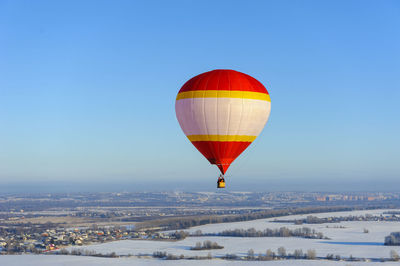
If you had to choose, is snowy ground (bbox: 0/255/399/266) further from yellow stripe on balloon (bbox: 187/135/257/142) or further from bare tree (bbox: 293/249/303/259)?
yellow stripe on balloon (bbox: 187/135/257/142)

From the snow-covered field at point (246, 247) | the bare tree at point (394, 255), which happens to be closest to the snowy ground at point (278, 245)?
the snow-covered field at point (246, 247)

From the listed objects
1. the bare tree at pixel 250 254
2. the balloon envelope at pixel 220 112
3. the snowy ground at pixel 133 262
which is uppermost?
the balloon envelope at pixel 220 112

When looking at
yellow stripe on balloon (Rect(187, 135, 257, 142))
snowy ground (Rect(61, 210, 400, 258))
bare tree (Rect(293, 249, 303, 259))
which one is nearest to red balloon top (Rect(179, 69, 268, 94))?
yellow stripe on balloon (Rect(187, 135, 257, 142))

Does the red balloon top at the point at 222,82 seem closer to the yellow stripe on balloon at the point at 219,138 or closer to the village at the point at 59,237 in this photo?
the yellow stripe on balloon at the point at 219,138

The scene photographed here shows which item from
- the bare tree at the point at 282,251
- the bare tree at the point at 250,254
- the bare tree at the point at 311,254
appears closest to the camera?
the bare tree at the point at 250,254

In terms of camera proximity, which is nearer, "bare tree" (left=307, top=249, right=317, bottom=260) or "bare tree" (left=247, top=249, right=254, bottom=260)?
"bare tree" (left=247, top=249, right=254, bottom=260)

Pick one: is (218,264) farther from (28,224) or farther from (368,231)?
(28,224)

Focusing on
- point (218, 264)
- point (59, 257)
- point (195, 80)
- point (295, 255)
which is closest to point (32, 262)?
point (59, 257)

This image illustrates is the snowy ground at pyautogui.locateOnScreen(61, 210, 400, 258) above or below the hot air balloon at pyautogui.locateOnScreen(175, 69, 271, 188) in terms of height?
below
